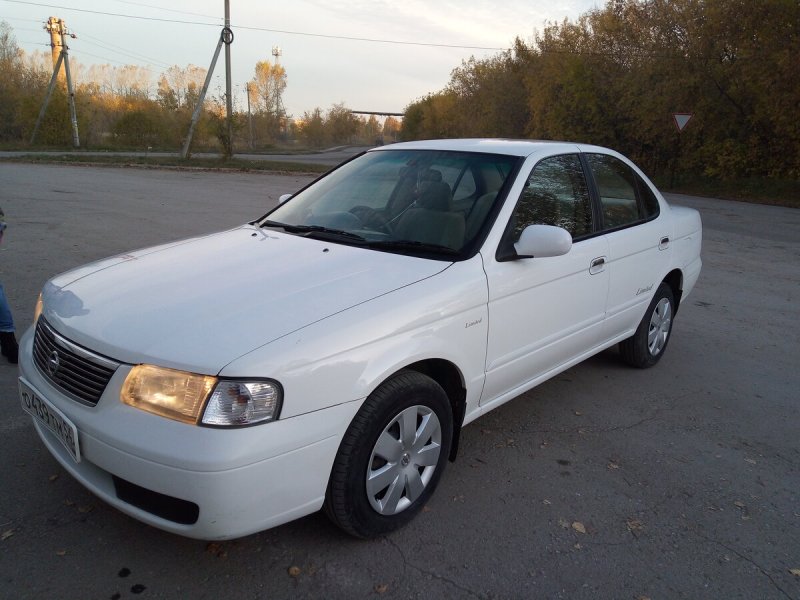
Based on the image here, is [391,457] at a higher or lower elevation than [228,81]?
lower

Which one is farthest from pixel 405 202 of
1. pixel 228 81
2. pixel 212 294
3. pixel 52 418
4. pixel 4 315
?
pixel 228 81

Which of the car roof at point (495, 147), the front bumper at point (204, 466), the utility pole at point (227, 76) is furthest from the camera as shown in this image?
the utility pole at point (227, 76)

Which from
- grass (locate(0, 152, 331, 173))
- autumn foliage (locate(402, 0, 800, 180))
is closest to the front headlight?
grass (locate(0, 152, 331, 173))

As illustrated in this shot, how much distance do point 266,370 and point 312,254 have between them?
1034 mm

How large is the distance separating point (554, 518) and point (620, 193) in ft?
8.05

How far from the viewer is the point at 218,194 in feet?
52.0

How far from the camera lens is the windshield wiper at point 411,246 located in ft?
9.91

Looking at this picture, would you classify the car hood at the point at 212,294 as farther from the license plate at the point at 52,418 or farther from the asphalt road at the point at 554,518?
the asphalt road at the point at 554,518

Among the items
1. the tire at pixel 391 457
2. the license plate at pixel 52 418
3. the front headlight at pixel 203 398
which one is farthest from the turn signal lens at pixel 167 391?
the tire at pixel 391 457

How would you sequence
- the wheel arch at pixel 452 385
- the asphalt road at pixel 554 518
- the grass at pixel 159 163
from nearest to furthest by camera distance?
1. the asphalt road at pixel 554 518
2. the wheel arch at pixel 452 385
3. the grass at pixel 159 163

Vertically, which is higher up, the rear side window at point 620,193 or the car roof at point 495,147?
the car roof at point 495,147

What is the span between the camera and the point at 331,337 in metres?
2.29

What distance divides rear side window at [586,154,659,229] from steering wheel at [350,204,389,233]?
5.04ft

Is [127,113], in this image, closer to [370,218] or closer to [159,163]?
[159,163]
